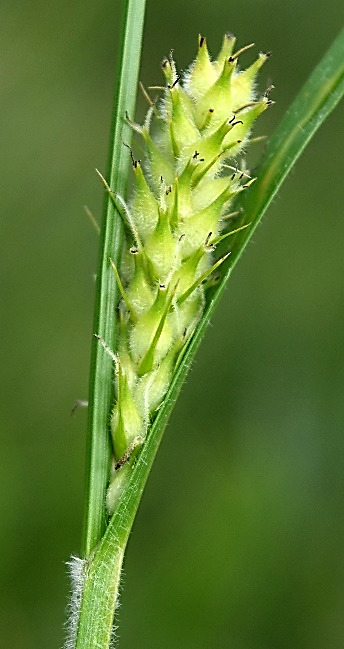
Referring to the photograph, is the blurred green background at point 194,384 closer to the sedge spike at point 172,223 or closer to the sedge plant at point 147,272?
the sedge plant at point 147,272

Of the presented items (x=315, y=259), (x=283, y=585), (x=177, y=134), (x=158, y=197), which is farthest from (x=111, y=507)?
(x=315, y=259)

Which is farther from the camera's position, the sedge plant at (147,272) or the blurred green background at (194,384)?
the blurred green background at (194,384)

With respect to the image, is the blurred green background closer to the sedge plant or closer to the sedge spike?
the sedge plant

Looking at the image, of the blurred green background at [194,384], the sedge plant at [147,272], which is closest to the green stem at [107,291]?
the sedge plant at [147,272]

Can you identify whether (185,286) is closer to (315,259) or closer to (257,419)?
(257,419)

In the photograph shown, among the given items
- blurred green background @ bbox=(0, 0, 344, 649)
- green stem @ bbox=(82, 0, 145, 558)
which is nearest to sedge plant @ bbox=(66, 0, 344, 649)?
green stem @ bbox=(82, 0, 145, 558)

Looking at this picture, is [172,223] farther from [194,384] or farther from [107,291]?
[194,384]
